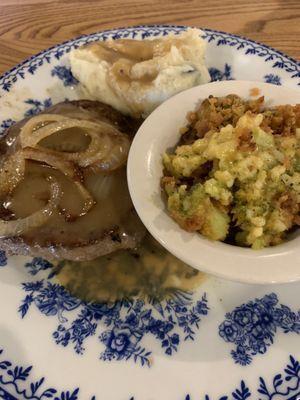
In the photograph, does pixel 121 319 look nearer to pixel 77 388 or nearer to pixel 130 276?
pixel 130 276

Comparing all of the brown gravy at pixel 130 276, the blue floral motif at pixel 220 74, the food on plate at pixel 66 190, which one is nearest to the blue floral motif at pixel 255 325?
the brown gravy at pixel 130 276

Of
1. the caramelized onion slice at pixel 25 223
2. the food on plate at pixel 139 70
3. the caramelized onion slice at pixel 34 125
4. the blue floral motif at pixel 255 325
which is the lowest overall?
the blue floral motif at pixel 255 325

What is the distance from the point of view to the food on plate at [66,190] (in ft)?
7.50

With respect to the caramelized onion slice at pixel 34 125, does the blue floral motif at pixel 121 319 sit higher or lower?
lower

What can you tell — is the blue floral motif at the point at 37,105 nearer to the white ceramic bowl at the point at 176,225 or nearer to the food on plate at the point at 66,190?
the food on plate at the point at 66,190

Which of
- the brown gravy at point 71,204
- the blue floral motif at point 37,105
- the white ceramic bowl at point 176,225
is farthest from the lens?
the blue floral motif at point 37,105

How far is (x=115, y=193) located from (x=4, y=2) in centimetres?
292

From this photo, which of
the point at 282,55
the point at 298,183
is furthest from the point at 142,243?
the point at 282,55

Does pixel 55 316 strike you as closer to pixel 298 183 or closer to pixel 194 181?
pixel 194 181

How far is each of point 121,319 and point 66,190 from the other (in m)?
0.82

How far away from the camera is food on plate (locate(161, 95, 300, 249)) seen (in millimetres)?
1864

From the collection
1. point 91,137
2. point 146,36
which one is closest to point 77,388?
point 91,137

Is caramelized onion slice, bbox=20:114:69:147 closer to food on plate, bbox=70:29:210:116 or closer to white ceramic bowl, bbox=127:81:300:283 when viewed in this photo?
food on plate, bbox=70:29:210:116

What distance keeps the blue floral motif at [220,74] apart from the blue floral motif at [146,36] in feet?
0.68
